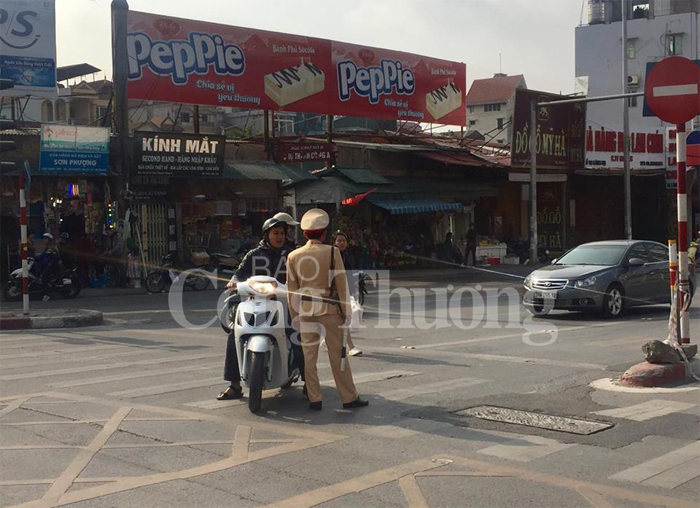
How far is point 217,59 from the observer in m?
29.1

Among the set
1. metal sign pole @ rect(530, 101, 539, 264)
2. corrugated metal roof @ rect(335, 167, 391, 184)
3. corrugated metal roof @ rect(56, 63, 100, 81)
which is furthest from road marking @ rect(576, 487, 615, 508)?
corrugated metal roof @ rect(56, 63, 100, 81)

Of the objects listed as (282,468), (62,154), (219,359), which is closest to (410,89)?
(62,154)

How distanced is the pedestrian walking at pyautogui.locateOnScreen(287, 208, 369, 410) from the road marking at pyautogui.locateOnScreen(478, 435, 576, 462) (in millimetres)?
1858

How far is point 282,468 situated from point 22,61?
21.6m

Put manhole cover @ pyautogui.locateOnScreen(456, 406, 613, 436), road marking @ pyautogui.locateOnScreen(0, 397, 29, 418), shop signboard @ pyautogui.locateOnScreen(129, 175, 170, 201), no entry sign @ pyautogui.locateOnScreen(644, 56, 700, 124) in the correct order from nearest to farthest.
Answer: manhole cover @ pyautogui.locateOnScreen(456, 406, 613, 436) → road marking @ pyautogui.locateOnScreen(0, 397, 29, 418) → no entry sign @ pyautogui.locateOnScreen(644, 56, 700, 124) → shop signboard @ pyautogui.locateOnScreen(129, 175, 170, 201)

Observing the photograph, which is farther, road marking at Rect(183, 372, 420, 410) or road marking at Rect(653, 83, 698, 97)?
road marking at Rect(653, 83, 698, 97)

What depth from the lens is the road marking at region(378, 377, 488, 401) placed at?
29.7ft

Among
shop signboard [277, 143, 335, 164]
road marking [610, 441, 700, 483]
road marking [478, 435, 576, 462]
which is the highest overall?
shop signboard [277, 143, 335, 164]

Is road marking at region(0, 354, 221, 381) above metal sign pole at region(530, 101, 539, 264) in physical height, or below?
below

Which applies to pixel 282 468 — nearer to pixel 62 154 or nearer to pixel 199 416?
pixel 199 416

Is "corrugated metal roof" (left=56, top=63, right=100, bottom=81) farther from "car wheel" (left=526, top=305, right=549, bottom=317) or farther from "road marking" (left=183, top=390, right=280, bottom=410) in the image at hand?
"road marking" (left=183, top=390, right=280, bottom=410)

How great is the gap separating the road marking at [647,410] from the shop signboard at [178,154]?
20.1 metres

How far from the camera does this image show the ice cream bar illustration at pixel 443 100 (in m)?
37.6

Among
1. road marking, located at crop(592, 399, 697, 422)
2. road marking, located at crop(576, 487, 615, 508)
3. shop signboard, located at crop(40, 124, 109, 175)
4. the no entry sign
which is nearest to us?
road marking, located at crop(576, 487, 615, 508)
